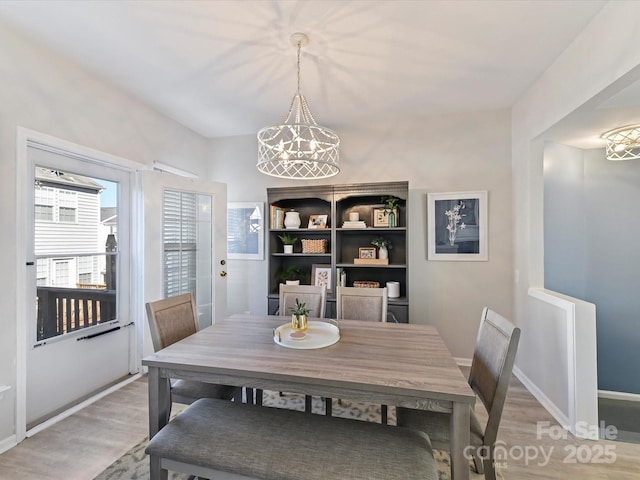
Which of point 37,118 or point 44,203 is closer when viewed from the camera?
point 37,118

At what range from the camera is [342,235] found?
12.2 feet

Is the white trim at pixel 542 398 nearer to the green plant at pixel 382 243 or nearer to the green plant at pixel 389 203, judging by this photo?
the green plant at pixel 382 243

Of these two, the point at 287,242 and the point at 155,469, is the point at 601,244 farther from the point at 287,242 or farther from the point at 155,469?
the point at 155,469

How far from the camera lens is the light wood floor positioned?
1791mm

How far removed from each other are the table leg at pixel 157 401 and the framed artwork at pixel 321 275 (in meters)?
2.15

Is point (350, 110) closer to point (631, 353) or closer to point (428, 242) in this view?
point (428, 242)

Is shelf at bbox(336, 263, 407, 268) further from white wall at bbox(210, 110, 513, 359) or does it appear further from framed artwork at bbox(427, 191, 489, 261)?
→ framed artwork at bbox(427, 191, 489, 261)

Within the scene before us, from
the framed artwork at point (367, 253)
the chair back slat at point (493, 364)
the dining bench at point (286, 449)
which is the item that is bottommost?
the dining bench at point (286, 449)

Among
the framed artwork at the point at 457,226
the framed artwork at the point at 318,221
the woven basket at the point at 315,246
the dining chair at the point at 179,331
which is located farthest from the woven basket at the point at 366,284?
the dining chair at the point at 179,331

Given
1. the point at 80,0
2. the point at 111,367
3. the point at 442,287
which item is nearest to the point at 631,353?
the point at 442,287

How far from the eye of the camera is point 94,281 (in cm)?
272

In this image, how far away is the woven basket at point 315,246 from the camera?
11.9ft

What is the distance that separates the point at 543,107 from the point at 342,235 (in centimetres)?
225

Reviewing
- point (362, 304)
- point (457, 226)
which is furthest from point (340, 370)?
point (457, 226)
